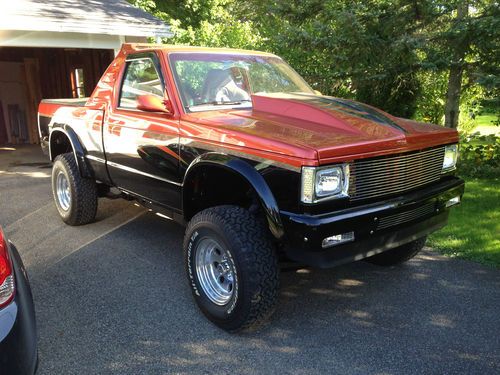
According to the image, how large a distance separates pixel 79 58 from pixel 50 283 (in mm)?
11853

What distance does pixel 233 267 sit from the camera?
10.2 ft

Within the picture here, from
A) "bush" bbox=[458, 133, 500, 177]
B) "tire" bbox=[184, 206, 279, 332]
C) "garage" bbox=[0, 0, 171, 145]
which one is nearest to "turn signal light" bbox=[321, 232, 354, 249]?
"tire" bbox=[184, 206, 279, 332]

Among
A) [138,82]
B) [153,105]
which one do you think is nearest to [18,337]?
[153,105]

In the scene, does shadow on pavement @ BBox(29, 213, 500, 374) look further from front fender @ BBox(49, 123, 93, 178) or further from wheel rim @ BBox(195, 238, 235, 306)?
front fender @ BBox(49, 123, 93, 178)

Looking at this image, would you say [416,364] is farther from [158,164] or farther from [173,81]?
[173,81]

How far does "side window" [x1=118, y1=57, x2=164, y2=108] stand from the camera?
4086 mm

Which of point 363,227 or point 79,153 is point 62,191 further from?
point 363,227

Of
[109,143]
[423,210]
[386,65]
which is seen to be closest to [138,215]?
[109,143]

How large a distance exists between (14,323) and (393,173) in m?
2.41

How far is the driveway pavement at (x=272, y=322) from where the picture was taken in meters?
2.92

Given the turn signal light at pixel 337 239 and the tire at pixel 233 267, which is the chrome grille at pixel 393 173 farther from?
the tire at pixel 233 267

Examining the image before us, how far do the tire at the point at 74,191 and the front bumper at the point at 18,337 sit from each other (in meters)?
3.10

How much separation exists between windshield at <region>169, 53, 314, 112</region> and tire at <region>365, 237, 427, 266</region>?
5.60 feet

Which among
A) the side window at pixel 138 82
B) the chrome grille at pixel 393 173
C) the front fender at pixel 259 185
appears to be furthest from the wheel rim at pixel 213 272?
the side window at pixel 138 82
